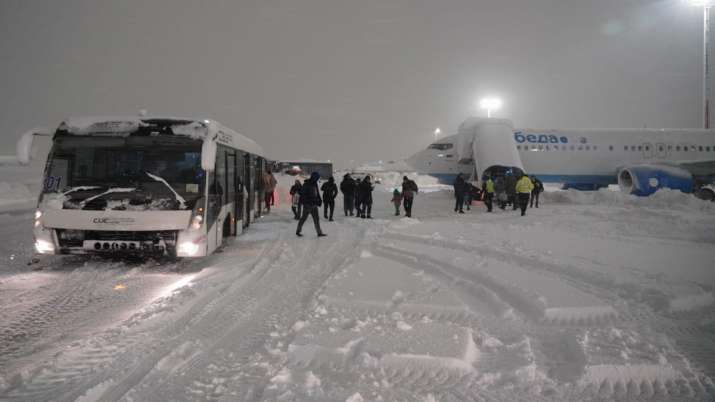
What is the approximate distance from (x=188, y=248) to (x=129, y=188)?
148cm

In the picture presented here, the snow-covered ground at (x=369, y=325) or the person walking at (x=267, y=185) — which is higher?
the person walking at (x=267, y=185)

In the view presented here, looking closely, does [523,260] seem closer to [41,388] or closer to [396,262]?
[396,262]

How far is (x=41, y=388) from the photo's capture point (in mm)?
3275

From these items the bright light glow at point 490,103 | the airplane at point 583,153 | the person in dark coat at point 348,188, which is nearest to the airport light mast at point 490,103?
the bright light glow at point 490,103

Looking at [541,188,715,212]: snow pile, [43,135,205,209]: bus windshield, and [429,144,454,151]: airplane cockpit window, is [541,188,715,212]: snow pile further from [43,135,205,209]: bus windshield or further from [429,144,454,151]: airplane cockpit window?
Result: [43,135,205,209]: bus windshield

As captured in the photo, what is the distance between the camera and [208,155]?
7566mm

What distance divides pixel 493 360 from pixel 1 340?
472 centimetres

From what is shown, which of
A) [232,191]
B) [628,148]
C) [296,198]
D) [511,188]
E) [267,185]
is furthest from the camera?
[628,148]

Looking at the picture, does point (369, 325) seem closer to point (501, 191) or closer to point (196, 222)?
point (196, 222)

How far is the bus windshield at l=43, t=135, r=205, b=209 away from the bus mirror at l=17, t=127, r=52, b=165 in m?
0.31

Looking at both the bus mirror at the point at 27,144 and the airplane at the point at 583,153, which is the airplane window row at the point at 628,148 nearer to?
the airplane at the point at 583,153

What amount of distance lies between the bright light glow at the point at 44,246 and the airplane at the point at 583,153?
20.0 metres

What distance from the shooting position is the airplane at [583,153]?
78.9 feet

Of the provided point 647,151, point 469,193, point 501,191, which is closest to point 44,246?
point 469,193
